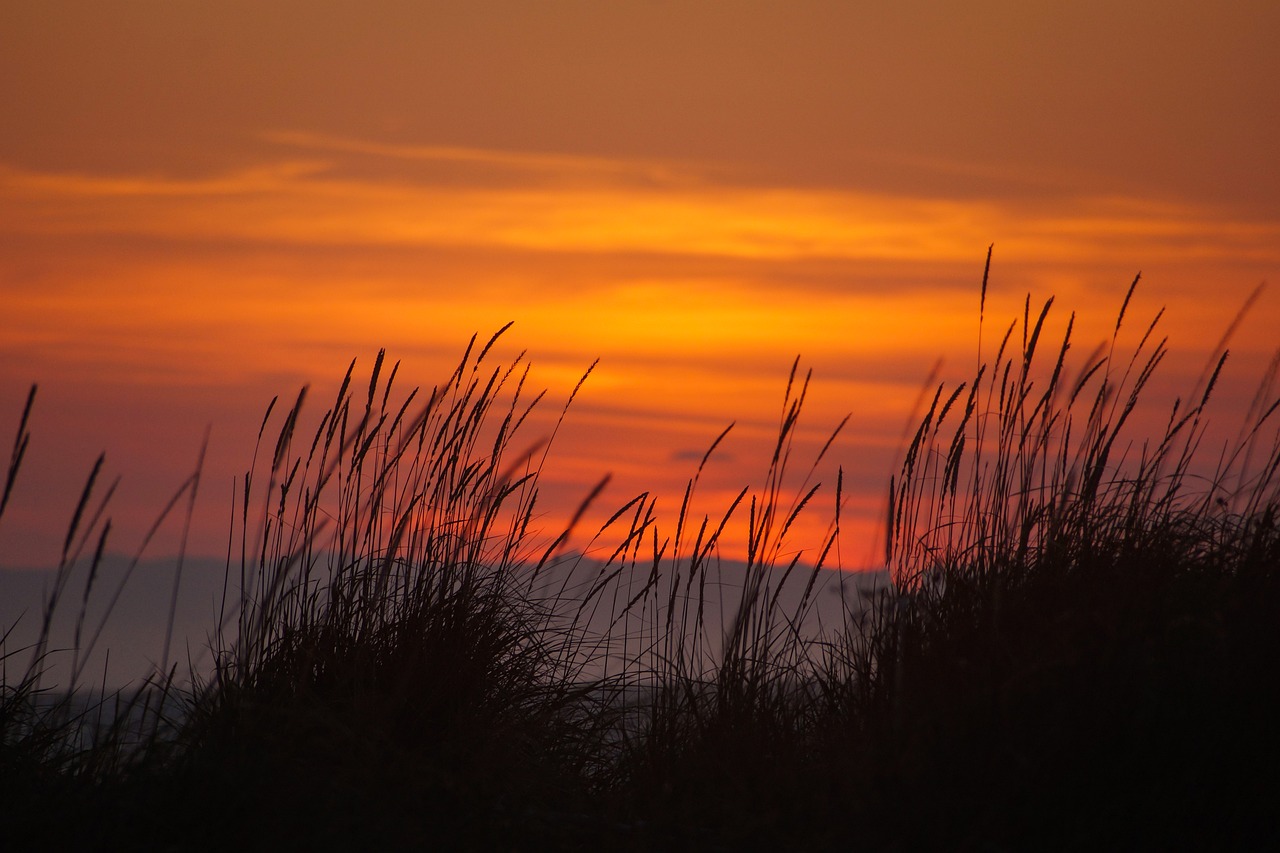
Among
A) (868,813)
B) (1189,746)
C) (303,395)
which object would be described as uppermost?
(303,395)

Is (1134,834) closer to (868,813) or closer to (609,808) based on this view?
(868,813)

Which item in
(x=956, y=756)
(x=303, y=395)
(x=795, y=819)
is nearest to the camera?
(x=956, y=756)

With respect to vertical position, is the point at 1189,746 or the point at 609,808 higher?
the point at 1189,746

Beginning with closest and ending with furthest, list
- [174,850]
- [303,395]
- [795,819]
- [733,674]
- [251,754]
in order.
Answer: [174,850] < [795,819] < [251,754] < [303,395] < [733,674]

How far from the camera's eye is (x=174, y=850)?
7.29 ft

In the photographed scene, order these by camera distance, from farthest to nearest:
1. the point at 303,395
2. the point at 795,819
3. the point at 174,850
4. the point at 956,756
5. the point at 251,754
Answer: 1. the point at 303,395
2. the point at 251,754
3. the point at 795,819
4. the point at 956,756
5. the point at 174,850

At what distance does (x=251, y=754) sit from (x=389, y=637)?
82 cm

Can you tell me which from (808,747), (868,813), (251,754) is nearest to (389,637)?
(251,754)

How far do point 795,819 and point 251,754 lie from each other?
130 cm

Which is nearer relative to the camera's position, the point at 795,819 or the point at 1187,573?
the point at 795,819

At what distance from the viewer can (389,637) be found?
3.60m

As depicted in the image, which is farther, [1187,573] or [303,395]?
[303,395]

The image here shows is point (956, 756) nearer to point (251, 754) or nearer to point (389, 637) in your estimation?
point (251, 754)

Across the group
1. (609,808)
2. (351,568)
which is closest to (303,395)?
(351,568)
